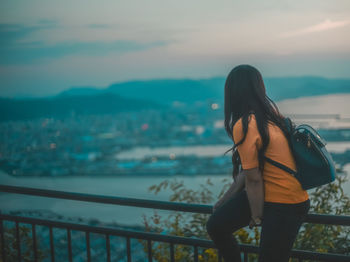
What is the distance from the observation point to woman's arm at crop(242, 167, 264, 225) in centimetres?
163

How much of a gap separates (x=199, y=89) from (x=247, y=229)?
40.2 feet

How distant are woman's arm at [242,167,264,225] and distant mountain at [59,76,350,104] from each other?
25.2 ft

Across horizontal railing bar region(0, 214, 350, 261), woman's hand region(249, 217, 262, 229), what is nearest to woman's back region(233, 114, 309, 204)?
woman's hand region(249, 217, 262, 229)

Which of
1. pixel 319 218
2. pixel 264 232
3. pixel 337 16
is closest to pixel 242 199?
pixel 264 232

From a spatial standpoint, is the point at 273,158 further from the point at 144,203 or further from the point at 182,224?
the point at 182,224

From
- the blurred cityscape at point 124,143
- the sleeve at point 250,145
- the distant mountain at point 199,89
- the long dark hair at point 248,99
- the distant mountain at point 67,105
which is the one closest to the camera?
the sleeve at point 250,145

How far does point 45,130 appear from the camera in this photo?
1155cm

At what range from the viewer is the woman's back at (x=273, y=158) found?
62.8 inches

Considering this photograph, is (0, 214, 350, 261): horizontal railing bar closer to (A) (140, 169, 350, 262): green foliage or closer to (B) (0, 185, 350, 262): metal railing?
(B) (0, 185, 350, 262): metal railing

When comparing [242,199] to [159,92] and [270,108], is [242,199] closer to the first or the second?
[270,108]

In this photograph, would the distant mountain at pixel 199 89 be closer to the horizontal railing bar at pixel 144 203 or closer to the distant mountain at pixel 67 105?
the distant mountain at pixel 67 105

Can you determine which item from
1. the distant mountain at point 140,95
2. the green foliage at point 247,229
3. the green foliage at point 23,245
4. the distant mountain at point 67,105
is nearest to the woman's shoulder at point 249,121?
the green foliage at point 247,229

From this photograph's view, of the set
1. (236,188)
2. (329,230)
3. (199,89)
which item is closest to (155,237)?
(236,188)

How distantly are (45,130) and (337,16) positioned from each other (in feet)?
30.0
